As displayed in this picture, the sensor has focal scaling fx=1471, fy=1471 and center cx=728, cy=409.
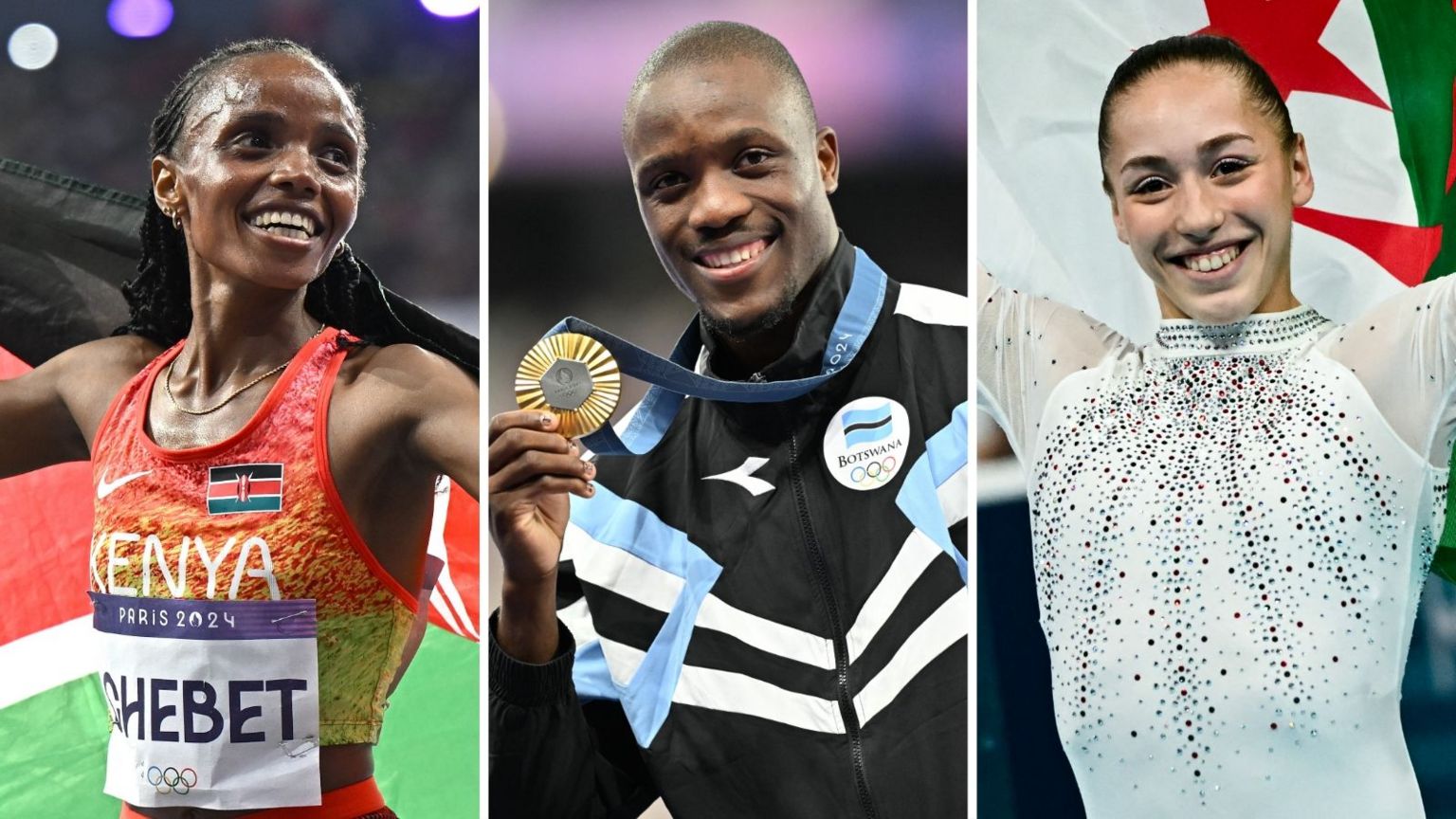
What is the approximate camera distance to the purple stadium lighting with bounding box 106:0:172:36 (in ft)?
9.25

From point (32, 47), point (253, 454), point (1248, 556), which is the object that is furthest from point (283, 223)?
point (1248, 556)

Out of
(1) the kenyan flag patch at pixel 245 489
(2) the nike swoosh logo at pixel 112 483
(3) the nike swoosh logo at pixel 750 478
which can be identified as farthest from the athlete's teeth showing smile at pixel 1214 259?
(2) the nike swoosh logo at pixel 112 483

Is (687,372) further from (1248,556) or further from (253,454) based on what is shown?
(1248,556)

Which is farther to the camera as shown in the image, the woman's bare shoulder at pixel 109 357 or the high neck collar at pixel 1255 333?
the woman's bare shoulder at pixel 109 357

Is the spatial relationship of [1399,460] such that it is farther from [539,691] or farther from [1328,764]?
[539,691]

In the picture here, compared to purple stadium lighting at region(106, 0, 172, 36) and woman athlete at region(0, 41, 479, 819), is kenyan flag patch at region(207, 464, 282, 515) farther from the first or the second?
purple stadium lighting at region(106, 0, 172, 36)

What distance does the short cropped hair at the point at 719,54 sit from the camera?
2621mm

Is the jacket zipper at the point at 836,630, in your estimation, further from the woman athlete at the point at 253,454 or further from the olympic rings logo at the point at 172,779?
the olympic rings logo at the point at 172,779

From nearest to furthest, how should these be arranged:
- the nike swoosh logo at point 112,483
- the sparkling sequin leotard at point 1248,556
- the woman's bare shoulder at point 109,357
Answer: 1. the sparkling sequin leotard at point 1248,556
2. the nike swoosh logo at point 112,483
3. the woman's bare shoulder at point 109,357

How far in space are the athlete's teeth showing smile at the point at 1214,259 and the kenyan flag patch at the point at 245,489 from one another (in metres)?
1.65

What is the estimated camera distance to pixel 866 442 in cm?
256

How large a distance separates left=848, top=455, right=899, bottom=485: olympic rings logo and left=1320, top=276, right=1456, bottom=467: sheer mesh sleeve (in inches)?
31.0

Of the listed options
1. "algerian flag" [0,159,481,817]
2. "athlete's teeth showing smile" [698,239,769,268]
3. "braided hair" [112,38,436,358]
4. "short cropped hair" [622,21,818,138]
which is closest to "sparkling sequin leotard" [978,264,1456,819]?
"athlete's teeth showing smile" [698,239,769,268]

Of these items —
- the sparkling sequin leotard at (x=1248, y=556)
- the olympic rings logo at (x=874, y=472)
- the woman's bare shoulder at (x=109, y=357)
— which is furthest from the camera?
the woman's bare shoulder at (x=109, y=357)
